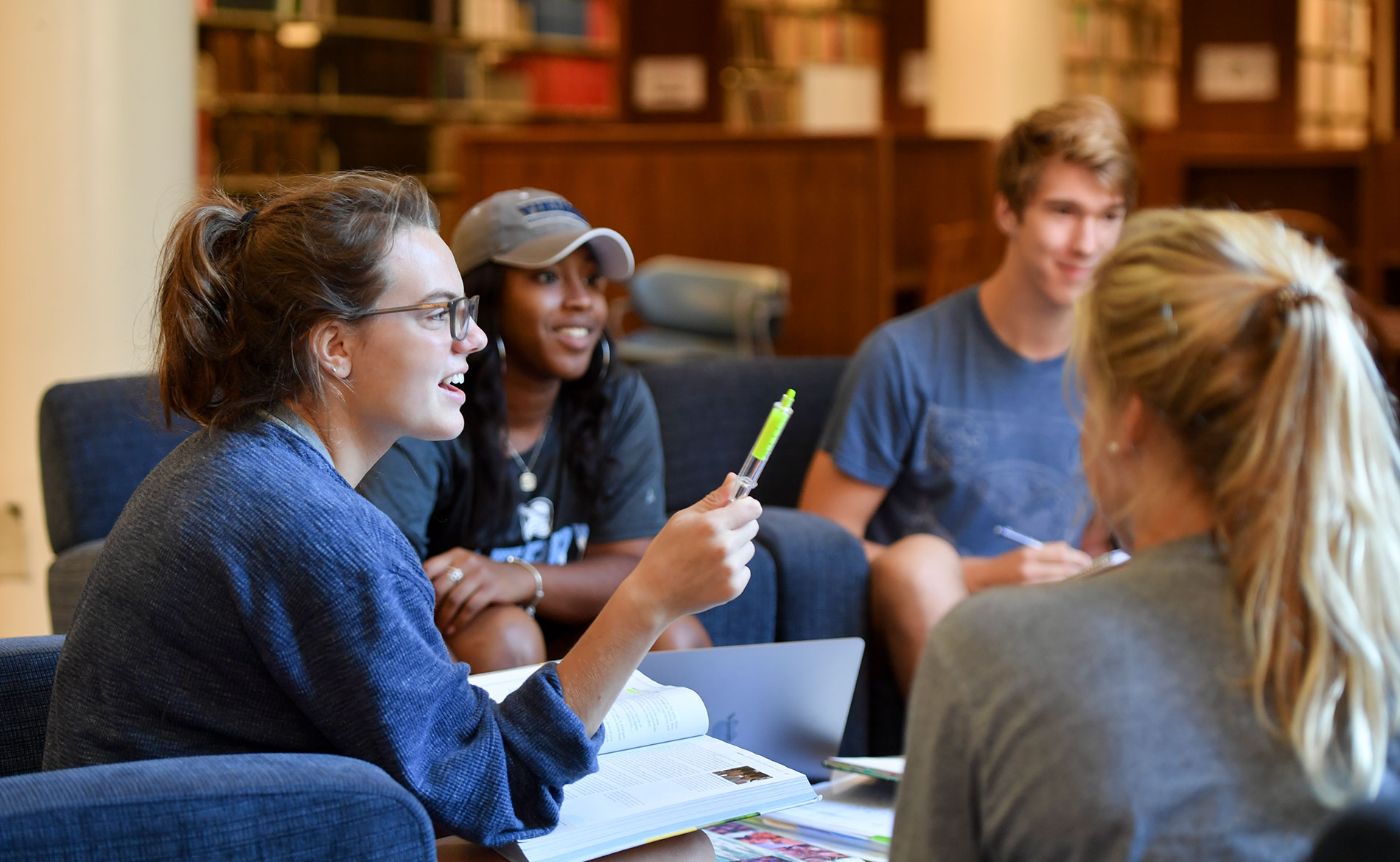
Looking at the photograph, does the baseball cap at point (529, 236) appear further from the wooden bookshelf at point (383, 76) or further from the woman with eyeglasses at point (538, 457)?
the wooden bookshelf at point (383, 76)

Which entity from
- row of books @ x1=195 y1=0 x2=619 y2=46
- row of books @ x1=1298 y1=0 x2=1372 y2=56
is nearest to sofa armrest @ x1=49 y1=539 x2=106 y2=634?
row of books @ x1=195 y1=0 x2=619 y2=46

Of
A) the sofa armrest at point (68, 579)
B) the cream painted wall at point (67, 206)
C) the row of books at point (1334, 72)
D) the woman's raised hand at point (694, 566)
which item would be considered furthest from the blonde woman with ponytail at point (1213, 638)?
the row of books at point (1334, 72)

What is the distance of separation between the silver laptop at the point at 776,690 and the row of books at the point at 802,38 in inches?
251

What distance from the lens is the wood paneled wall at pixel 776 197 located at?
4.66 metres

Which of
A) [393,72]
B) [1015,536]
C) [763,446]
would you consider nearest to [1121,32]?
[393,72]

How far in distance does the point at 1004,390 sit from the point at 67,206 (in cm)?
191

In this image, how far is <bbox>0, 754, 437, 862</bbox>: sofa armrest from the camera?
37.1 inches

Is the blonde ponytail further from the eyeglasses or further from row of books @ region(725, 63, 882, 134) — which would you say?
row of books @ region(725, 63, 882, 134)

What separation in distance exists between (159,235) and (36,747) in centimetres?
182

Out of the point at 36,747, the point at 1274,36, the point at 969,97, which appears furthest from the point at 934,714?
the point at 1274,36

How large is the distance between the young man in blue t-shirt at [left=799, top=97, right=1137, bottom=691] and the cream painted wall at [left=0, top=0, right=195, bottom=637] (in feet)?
4.80

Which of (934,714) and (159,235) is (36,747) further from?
(159,235)

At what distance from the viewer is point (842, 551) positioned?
7.07 feet

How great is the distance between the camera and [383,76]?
6.48m
